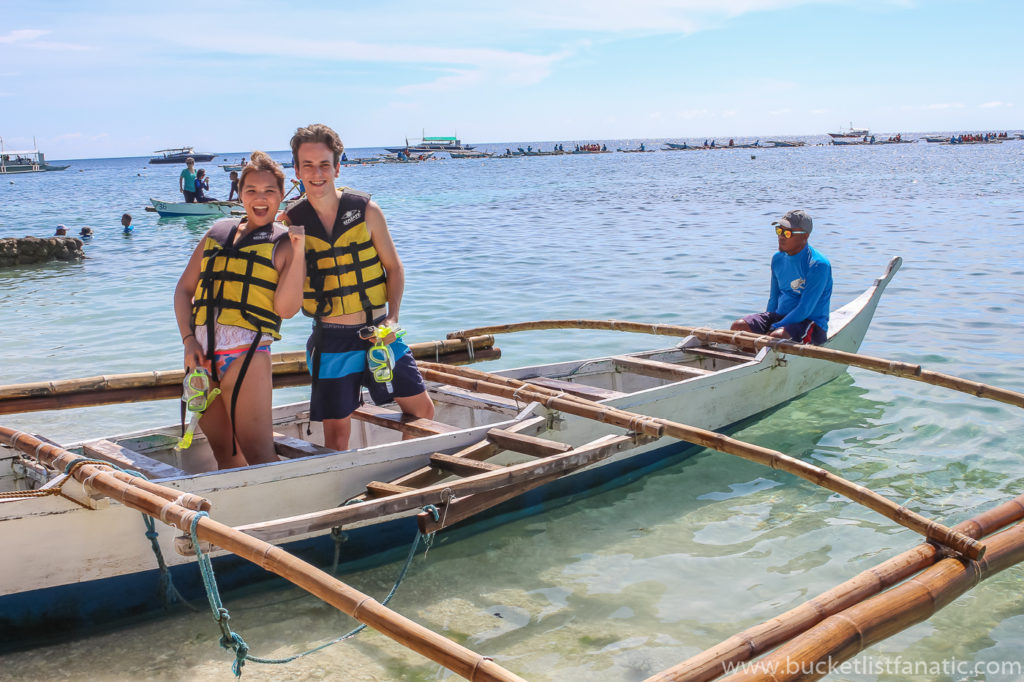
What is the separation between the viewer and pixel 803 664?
3232 mm

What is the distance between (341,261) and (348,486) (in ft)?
4.27

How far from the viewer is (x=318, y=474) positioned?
15.4ft

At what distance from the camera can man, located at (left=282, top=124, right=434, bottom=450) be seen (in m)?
4.60

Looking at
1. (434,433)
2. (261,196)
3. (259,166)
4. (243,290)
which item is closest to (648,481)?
(434,433)

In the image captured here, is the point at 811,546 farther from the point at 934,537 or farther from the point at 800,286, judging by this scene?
the point at 800,286

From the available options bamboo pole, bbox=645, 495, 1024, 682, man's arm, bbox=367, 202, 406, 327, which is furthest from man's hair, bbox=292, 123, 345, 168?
bamboo pole, bbox=645, 495, 1024, 682

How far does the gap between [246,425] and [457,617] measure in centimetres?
161

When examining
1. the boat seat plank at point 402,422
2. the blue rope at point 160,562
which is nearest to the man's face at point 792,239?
the boat seat plank at point 402,422

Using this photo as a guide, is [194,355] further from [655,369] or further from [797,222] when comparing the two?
[797,222]

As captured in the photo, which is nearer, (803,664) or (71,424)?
(803,664)

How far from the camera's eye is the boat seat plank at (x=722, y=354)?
767cm

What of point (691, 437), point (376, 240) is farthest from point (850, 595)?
point (376, 240)

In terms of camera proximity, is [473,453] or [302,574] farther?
[473,453]

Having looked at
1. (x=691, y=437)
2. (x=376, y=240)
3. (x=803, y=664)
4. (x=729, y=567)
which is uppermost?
(x=376, y=240)
